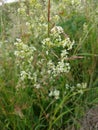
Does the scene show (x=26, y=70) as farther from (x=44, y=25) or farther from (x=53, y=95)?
(x=44, y=25)

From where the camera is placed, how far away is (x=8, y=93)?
87.7 inches

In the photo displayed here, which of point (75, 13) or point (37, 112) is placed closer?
point (37, 112)

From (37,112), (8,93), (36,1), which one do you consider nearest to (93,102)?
(37,112)

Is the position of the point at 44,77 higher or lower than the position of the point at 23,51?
lower

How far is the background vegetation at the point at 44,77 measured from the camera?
218 centimetres

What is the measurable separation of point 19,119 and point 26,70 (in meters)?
0.30

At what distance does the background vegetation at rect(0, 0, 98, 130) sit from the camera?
218 cm

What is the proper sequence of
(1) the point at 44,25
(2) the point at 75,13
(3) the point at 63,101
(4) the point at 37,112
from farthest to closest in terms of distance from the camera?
(2) the point at 75,13 < (1) the point at 44,25 < (4) the point at 37,112 < (3) the point at 63,101

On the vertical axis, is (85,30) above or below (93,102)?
above

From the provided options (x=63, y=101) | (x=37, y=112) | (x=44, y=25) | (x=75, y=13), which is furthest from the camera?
(x=75, y=13)

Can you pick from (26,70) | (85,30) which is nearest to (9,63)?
(26,70)

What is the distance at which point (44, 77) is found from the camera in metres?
2.21

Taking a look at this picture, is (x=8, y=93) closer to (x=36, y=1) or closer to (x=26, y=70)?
(x=26, y=70)

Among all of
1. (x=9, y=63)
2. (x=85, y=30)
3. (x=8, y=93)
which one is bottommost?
(x=8, y=93)
